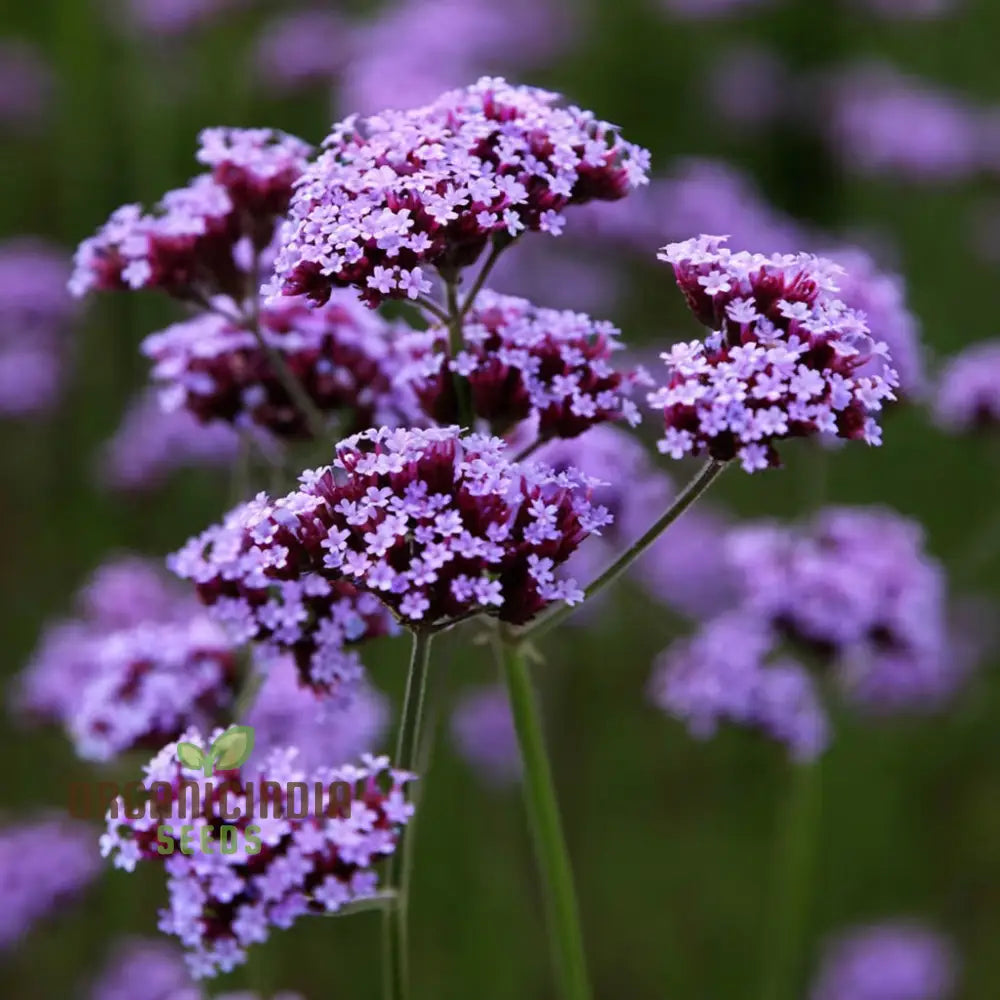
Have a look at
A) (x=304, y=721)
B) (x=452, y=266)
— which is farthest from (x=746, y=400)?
(x=304, y=721)

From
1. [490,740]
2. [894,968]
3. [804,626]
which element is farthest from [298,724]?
[894,968]

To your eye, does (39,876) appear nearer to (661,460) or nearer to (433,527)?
(433,527)

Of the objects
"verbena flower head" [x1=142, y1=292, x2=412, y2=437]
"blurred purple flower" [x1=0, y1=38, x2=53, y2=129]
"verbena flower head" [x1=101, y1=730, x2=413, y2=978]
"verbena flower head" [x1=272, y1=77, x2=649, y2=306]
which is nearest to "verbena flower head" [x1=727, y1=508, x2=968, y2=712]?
"verbena flower head" [x1=142, y1=292, x2=412, y2=437]

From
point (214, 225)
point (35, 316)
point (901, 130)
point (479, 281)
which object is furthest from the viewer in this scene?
point (901, 130)

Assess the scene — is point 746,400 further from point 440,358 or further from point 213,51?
point 213,51

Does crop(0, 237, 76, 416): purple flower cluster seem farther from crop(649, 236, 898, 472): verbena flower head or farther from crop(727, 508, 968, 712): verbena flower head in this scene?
crop(649, 236, 898, 472): verbena flower head
